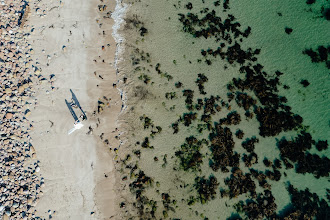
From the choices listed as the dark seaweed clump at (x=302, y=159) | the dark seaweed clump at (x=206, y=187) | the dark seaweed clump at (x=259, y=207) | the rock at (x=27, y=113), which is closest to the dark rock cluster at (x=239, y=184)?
the dark seaweed clump at (x=259, y=207)

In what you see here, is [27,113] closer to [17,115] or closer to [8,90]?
[17,115]

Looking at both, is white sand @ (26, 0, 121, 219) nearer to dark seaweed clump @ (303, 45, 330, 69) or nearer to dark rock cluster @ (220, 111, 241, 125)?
dark rock cluster @ (220, 111, 241, 125)

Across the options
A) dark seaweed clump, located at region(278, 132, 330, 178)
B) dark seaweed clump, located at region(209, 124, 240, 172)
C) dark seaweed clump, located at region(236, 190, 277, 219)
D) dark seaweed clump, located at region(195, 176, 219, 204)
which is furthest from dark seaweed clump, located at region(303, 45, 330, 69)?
dark seaweed clump, located at region(195, 176, 219, 204)

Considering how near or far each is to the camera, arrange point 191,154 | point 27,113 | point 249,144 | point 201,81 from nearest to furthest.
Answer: point 27,113 < point 191,154 < point 249,144 < point 201,81

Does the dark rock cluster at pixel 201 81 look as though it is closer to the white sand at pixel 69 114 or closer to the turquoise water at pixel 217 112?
the turquoise water at pixel 217 112

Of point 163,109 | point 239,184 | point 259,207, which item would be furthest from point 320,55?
point 163,109
